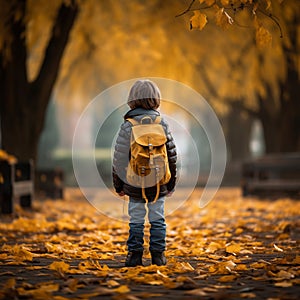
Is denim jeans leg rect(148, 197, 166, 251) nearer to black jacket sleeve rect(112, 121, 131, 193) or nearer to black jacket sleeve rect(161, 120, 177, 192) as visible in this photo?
black jacket sleeve rect(161, 120, 177, 192)

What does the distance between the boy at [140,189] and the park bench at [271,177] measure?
32.2 ft

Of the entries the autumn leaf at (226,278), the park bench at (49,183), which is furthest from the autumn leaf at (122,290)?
the park bench at (49,183)

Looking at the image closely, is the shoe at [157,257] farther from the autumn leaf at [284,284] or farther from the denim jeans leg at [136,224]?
the autumn leaf at [284,284]

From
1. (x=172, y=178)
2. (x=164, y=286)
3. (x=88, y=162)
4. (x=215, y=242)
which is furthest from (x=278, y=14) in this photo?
(x=88, y=162)

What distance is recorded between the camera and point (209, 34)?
1945cm

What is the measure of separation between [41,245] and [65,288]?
2724 mm

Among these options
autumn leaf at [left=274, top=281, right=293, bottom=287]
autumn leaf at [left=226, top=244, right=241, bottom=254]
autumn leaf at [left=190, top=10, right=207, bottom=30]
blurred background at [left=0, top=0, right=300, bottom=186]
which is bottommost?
autumn leaf at [left=274, top=281, right=293, bottom=287]

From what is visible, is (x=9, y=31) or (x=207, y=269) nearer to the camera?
(x=207, y=269)

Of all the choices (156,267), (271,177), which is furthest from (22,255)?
(271,177)

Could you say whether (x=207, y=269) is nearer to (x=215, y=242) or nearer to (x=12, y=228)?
(x=215, y=242)

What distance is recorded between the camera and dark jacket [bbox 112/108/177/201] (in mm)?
5938

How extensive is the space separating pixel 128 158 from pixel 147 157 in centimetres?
19

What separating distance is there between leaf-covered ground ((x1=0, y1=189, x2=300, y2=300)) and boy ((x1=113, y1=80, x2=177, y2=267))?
0.20m

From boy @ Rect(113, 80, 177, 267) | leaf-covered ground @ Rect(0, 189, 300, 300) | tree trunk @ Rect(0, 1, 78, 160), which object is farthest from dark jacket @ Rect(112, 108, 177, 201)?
tree trunk @ Rect(0, 1, 78, 160)
